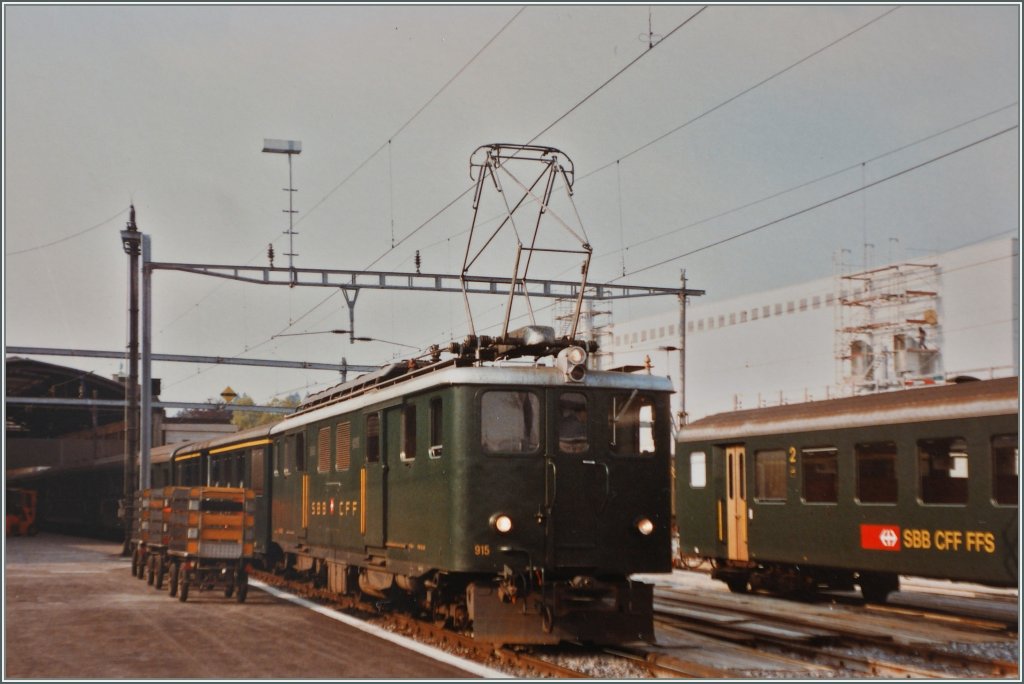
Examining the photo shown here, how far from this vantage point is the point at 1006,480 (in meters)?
14.6

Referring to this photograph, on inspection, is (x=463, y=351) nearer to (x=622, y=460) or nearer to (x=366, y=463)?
(x=622, y=460)

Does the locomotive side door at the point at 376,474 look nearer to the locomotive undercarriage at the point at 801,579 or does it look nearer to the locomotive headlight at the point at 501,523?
the locomotive headlight at the point at 501,523

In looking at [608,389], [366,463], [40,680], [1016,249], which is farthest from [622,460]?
[1016,249]

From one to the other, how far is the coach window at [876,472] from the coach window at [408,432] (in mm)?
6690

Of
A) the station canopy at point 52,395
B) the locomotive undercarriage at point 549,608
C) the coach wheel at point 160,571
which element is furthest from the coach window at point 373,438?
the station canopy at point 52,395

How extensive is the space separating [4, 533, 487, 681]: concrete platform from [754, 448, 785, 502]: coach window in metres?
7.39

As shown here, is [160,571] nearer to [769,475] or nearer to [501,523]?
[769,475]

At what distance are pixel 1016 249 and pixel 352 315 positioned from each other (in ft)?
85.4

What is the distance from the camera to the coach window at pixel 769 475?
19.4 m

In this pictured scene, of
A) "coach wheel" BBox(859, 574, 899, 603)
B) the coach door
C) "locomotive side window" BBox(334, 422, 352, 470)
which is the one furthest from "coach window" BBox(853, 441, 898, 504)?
"locomotive side window" BBox(334, 422, 352, 470)

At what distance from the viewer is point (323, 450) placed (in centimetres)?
1883

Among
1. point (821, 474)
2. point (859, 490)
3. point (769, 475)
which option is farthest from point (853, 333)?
point (859, 490)

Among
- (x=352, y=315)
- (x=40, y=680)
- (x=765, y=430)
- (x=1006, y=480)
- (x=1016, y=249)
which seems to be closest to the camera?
(x=40, y=680)

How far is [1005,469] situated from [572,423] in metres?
5.36
